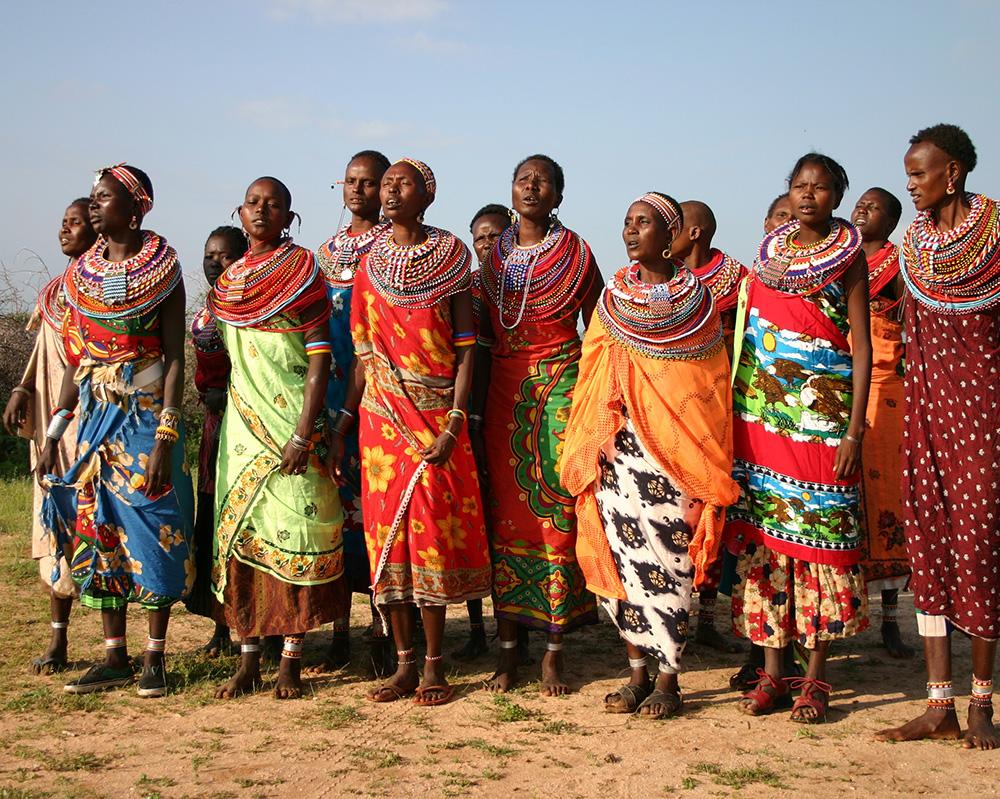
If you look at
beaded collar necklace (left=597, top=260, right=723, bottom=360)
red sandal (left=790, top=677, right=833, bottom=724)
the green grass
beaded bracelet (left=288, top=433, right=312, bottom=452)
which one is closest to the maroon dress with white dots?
red sandal (left=790, top=677, right=833, bottom=724)

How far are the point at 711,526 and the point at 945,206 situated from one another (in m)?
1.82

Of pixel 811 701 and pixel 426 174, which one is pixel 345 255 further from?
pixel 811 701

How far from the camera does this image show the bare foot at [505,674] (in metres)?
5.12

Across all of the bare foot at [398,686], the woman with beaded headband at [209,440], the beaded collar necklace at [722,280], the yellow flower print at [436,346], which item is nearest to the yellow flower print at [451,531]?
the bare foot at [398,686]

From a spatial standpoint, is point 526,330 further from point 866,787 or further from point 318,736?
point 866,787

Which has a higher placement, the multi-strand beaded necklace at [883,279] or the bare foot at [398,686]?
the multi-strand beaded necklace at [883,279]

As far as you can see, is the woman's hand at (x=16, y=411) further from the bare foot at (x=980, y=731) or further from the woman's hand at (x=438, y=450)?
the bare foot at (x=980, y=731)

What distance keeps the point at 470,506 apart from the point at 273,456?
1059mm

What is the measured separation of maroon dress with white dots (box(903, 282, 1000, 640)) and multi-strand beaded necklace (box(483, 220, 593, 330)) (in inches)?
66.0

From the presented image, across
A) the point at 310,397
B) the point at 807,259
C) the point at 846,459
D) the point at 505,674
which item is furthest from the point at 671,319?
the point at 505,674

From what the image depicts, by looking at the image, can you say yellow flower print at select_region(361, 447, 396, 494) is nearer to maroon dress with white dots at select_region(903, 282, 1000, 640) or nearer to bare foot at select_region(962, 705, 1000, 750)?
maroon dress with white dots at select_region(903, 282, 1000, 640)

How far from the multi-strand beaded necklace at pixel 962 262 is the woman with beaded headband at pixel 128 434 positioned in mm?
3736

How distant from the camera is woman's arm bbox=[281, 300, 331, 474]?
16.1 feet

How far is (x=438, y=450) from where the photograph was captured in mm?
4840
